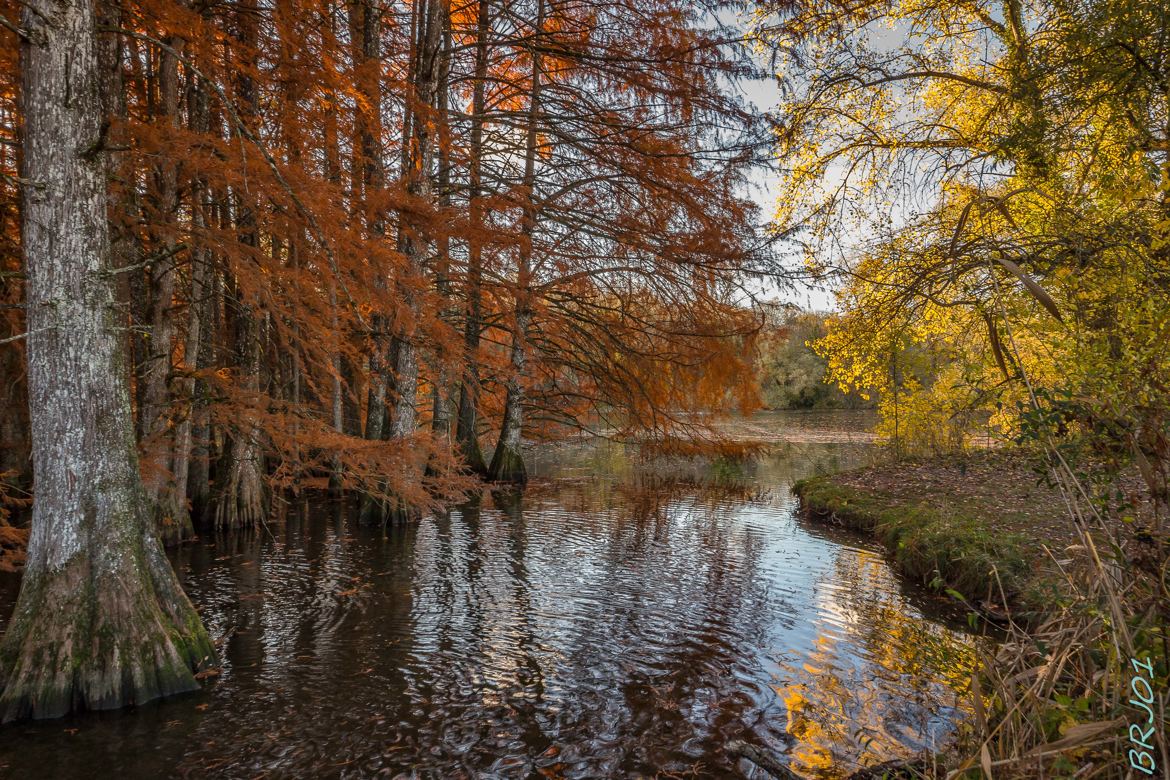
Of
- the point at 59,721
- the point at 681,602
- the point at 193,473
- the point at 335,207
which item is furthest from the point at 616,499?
the point at 59,721

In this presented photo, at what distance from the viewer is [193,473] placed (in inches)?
429

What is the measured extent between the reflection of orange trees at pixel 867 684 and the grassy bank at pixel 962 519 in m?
0.60

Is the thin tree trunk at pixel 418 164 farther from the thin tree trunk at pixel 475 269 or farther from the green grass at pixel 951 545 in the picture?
the green grass at pixel 951 545

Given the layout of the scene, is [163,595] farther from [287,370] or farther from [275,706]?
[287,370]

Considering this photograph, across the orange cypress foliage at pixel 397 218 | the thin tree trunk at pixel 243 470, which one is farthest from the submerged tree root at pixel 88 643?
the thin tree trunk at pixel 243 470

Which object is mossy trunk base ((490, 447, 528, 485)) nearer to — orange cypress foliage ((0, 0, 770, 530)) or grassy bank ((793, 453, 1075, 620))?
orange cypress foliage ((0, 0, 770, 530))

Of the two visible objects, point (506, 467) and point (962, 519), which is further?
point (506, 467)

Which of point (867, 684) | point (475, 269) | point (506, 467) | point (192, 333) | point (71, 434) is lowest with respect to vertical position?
point (867, 684)

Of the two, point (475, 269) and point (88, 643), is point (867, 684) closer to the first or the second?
point (88, 643)

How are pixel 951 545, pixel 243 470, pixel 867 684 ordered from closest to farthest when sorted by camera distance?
pixel 867 684, pixel 951 545, pixel 243 470

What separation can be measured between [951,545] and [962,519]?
0.85 meters

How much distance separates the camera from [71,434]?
14.2 ft

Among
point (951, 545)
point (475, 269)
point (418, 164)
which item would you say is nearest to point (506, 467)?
point (475, 269)

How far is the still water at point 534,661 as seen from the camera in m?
4.12
